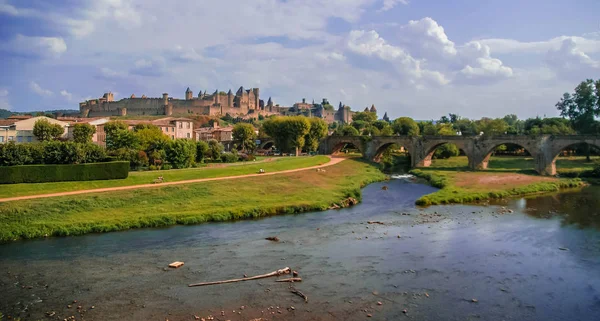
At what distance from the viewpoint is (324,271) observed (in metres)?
18.9

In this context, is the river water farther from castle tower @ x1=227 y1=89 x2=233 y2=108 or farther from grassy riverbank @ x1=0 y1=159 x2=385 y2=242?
castle tower @ x1=227 y1=89 x2=233 y2=108

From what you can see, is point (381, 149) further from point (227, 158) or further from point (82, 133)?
point (82, 133)

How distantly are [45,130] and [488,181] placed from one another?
51776 millimetres

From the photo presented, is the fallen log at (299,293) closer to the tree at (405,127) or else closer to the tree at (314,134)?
the tree at (314,134)

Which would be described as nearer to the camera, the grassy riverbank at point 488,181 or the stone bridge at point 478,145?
the grassy riverbank at point 488,181

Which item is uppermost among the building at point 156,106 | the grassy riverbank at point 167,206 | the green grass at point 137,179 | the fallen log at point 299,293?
the building at point 156,106

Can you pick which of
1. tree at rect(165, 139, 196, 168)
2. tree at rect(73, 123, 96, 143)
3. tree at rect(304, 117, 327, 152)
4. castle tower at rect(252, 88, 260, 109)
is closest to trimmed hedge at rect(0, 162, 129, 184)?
tree at rect(165, 139, 196, 168)

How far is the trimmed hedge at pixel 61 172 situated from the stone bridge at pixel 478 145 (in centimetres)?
4425

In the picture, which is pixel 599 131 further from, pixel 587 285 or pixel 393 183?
pixel 587 285

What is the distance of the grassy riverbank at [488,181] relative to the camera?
38562mm

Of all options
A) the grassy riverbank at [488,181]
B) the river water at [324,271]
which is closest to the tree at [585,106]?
the grassy riverbank at [488,181]

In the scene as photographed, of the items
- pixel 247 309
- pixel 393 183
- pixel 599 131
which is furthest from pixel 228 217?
pixel 599 131

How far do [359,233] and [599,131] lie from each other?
58.4m

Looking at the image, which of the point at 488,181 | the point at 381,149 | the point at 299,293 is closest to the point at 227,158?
the point at 381,149
